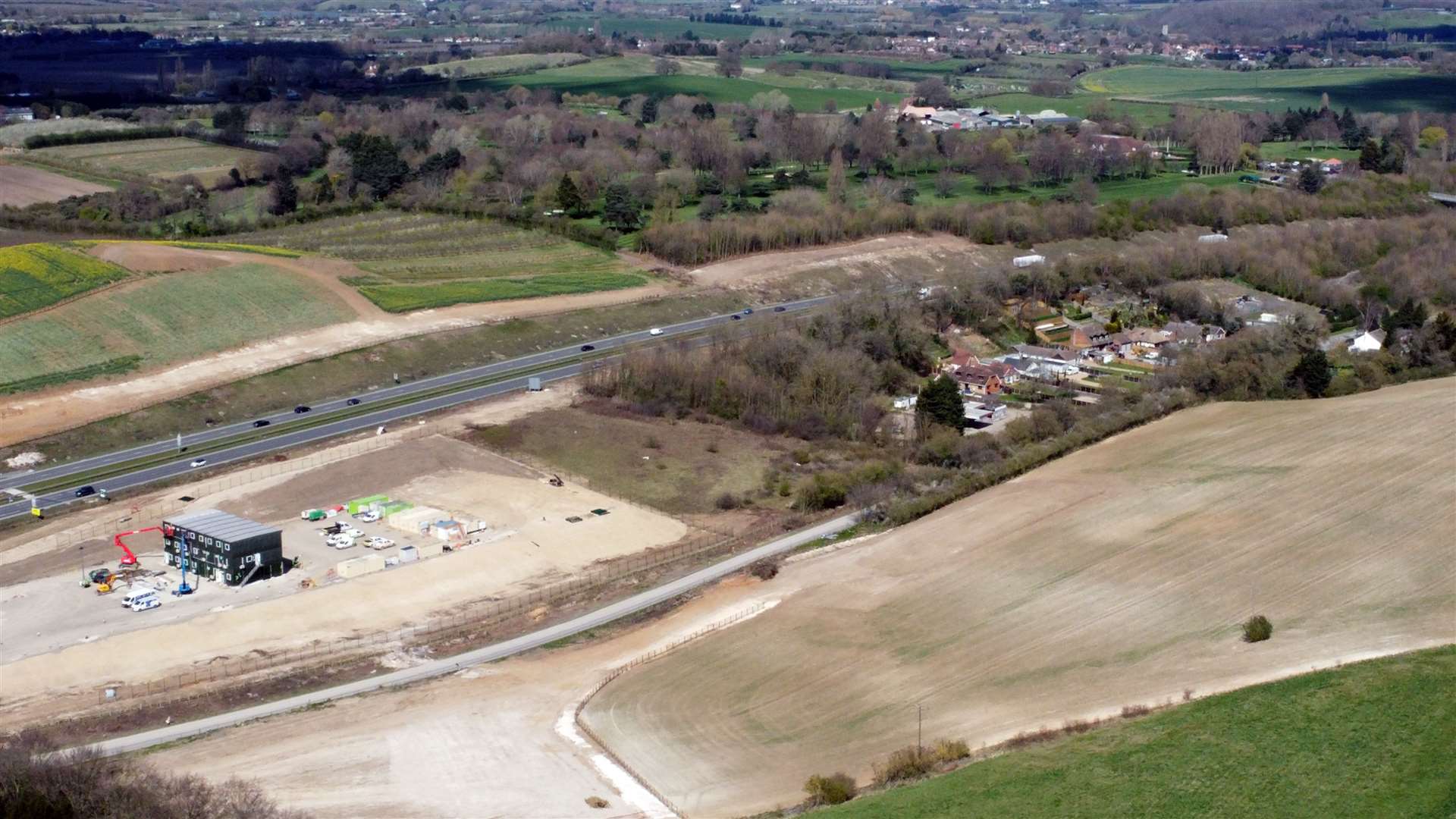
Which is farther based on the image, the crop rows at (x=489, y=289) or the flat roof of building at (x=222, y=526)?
the crop rows at (x=489, y=289)

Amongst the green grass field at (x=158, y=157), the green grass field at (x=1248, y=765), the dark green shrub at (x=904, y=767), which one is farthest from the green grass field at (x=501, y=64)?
the green grass field at (x=1248, y=765)

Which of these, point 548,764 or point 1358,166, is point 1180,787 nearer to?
point 548,764

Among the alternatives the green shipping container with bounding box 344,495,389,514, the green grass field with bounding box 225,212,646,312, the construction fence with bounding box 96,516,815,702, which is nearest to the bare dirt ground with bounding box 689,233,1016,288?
the green grass field with bounding box 225,212,646,312

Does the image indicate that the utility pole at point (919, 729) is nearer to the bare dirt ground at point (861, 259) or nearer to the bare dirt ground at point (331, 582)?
the bare dirt ground at point (331, 582)

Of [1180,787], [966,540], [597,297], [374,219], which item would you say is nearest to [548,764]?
[1180,787]

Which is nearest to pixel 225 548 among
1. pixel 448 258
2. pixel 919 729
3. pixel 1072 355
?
pixel 919 729

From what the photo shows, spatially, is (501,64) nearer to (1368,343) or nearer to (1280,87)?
(1280,87)

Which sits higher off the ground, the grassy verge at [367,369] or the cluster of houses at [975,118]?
the cluster of houses at [975,118]
